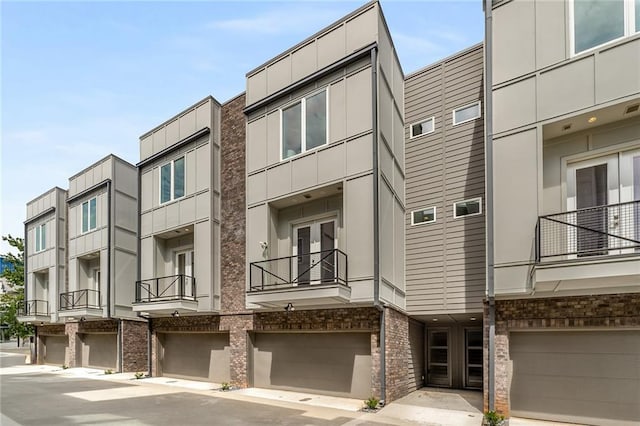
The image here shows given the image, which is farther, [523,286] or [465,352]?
[465,352]

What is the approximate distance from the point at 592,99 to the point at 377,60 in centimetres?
510

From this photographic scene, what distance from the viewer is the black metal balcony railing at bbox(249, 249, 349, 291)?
1109 cm

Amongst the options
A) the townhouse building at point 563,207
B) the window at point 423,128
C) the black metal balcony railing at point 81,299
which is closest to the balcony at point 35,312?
the black metal balcony railing at point 81,299

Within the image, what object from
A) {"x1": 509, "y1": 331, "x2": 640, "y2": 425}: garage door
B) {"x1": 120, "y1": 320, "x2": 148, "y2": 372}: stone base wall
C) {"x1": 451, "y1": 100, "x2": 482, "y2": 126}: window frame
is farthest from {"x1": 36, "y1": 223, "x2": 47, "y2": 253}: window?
{"x1": 509, "y1": 331, "x2": 640, "y2": 425}: garage door

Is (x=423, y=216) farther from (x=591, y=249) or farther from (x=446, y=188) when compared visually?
(x=591, y=249)

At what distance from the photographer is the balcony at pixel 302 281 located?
10.6 metres

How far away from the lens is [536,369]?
9070mm

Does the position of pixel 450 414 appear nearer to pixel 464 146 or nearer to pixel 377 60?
pixel 464 146

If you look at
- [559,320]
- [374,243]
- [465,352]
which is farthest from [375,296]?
[465,352]

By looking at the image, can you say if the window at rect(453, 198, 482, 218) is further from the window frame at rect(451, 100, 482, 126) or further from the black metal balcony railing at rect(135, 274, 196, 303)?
the black metal balcony railing at rect(135, 274, 196, 303)

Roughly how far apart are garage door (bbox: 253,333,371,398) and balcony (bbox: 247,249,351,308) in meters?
1.33

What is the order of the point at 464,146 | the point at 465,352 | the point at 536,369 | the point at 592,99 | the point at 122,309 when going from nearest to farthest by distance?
the point at 592,99 → the point at 536,369 → the point at 464,146 → the point at 465,352 → the point at 122,309

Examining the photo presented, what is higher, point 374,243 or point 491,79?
point 491,79

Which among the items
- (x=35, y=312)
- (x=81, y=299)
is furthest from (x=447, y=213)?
(x=35, y=312)
